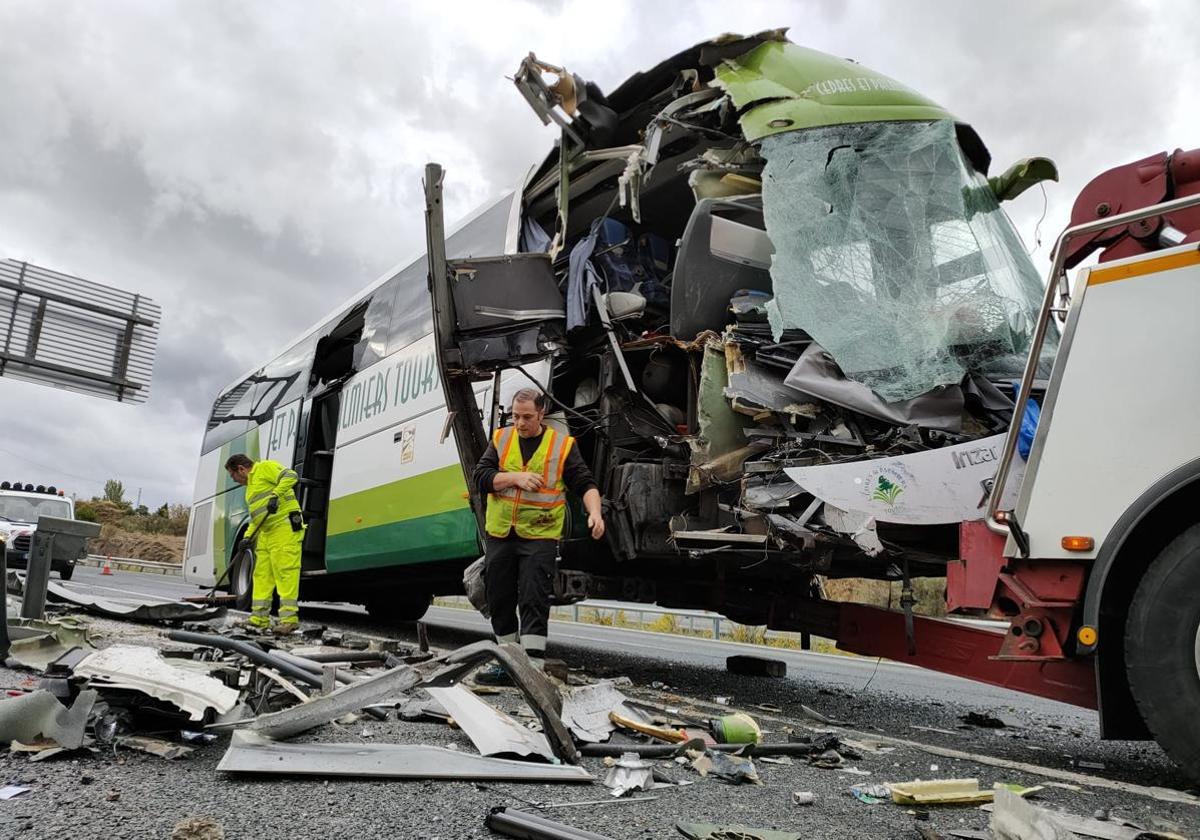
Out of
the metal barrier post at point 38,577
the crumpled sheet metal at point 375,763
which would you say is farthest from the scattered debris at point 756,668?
the metal barrier post at point 38,577

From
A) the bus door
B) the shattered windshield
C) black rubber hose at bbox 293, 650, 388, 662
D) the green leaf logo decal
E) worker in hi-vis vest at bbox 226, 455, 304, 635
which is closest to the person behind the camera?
the green leaf logo decal

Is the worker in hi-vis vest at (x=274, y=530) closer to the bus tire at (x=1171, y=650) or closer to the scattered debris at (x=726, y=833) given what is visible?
the scattered debris at (x=726, y=833)

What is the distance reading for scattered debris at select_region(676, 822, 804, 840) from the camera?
2.00 meters

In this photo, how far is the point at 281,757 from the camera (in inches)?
92.7

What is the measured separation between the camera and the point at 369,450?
7457 millimetres

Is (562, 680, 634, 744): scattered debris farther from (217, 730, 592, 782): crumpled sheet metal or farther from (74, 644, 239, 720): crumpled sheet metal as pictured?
(74, 644, 239, 720): crumpled sheet metal

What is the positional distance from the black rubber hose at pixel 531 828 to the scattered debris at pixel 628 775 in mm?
463

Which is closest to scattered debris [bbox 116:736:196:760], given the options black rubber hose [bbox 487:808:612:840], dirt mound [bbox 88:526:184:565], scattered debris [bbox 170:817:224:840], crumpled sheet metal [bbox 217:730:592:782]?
crumpled sheet metal [bbox 217:730:592:782]

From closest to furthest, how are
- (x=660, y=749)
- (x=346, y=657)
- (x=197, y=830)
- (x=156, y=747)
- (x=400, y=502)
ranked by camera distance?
(x=197, y=830), (x=156, y=747), (x=660, y=749), (x=346, y=657), (x=400, y=502)

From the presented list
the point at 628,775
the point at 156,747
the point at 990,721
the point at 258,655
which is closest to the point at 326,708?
the point at 156,747

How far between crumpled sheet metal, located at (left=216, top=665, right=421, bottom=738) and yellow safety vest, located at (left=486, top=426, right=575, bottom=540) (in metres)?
1.90

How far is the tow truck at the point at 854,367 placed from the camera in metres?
2.67

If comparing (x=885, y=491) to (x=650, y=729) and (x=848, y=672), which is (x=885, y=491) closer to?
(x=650, y=729)

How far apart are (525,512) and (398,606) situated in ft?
17.4
